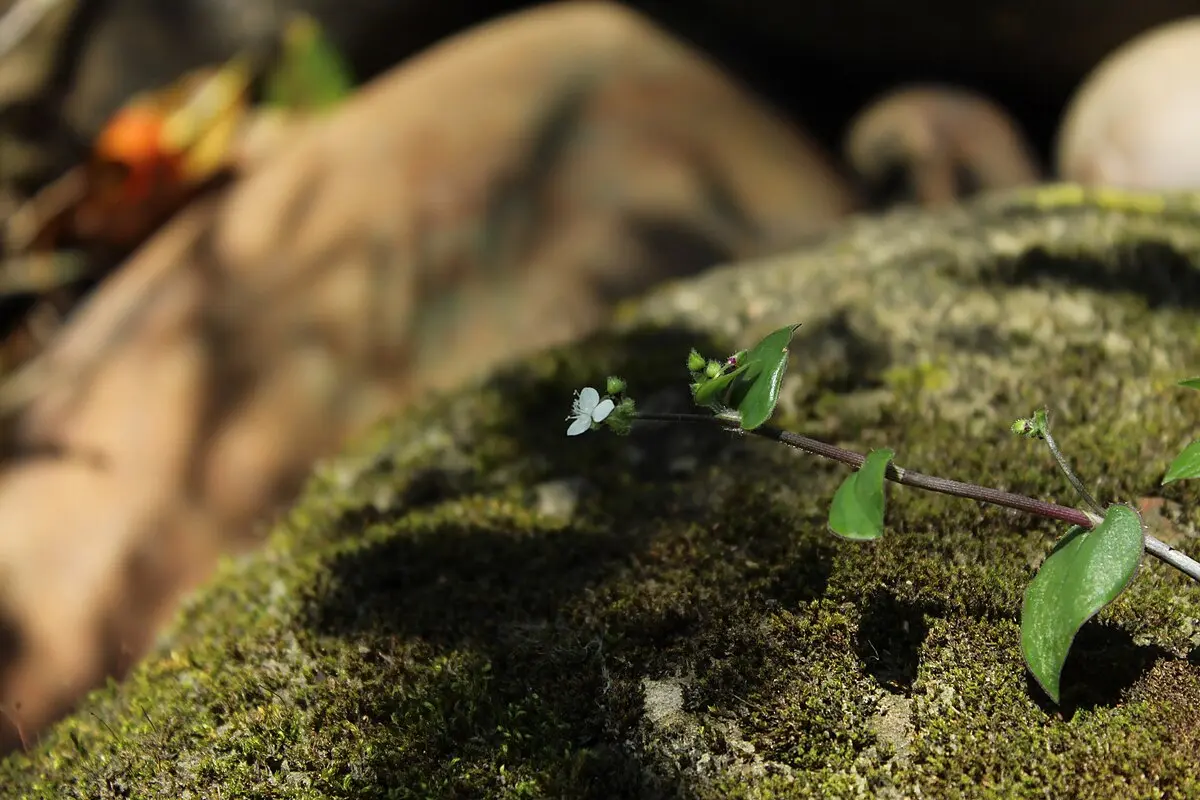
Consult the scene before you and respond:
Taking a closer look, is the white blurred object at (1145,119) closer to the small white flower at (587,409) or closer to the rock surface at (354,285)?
the rock surface at (354,285)

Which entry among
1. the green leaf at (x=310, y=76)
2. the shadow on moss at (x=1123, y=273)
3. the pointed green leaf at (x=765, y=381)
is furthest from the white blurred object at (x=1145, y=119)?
the green leaf at (x=310, y=76)

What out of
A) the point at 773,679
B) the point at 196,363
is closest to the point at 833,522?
the point at 773,679

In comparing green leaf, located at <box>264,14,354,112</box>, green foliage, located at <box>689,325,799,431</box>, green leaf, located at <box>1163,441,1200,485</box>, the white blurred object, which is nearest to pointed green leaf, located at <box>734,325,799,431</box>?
green foliage, located at <box>689,325,799,431</box>

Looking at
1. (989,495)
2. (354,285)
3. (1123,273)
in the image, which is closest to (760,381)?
(989,495)

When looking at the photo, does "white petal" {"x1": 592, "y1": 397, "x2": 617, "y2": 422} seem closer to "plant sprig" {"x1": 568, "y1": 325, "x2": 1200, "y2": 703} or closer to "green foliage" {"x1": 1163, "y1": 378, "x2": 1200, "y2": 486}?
"plant sprig" {"x1": 568, "y1": 325, "x2": 1200, "y2": 703}

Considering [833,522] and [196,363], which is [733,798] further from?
[196,363]

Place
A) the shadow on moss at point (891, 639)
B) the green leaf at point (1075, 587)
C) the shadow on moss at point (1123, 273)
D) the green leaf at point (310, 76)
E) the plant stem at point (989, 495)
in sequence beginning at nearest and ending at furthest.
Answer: the green leaf at point (1075, 587) < the plant stem at point (989, 495) < the shadow on moss at point (891, 639) < the shadow on moss at point (1123, 273) < the green leaf at point (310, 76)
